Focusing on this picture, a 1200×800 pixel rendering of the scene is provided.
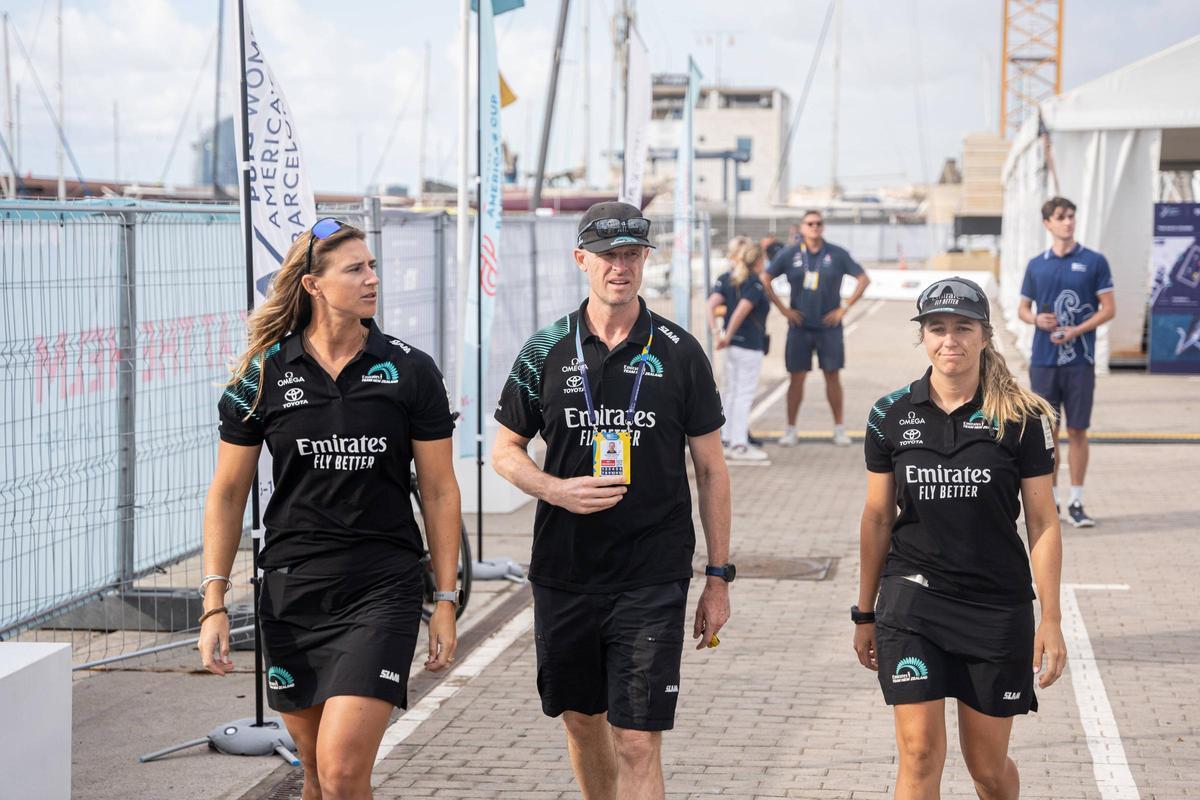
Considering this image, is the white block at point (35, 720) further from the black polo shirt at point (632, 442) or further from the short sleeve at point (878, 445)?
the short sleeve at point (878, 445)

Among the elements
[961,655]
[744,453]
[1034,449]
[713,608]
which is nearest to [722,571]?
[713,608]

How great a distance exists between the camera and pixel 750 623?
8391 millimetres

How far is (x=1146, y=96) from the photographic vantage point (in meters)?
19.6

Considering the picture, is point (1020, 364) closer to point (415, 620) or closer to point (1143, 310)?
point (1143, 310)

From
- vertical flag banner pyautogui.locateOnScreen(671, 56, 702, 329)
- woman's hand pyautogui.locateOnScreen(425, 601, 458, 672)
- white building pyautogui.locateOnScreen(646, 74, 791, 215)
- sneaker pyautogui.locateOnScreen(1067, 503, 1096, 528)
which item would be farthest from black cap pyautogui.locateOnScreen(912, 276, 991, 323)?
white building pyautogui.locateOnScreen(646, 74, 791, 215)

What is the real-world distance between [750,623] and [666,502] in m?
4.16

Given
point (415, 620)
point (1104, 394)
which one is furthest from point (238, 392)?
point (1104, 394)

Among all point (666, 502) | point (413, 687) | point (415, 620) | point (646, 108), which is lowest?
point (413, 687)

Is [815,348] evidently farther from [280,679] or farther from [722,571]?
[280,679]

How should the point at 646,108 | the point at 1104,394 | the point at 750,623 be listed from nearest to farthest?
Result: 1. the point at 750,623
2. the point at 646,108
3. the point at 1104,394

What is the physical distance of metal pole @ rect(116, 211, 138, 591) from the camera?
25.2 feet

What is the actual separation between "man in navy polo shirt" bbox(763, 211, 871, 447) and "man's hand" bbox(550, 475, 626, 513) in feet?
33.6

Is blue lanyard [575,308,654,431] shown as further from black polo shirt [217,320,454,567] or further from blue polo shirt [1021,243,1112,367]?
blue polo shirt [1021,243,1112,367]

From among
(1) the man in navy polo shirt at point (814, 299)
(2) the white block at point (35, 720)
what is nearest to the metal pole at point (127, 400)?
(2) the white block at point (35, 720)
